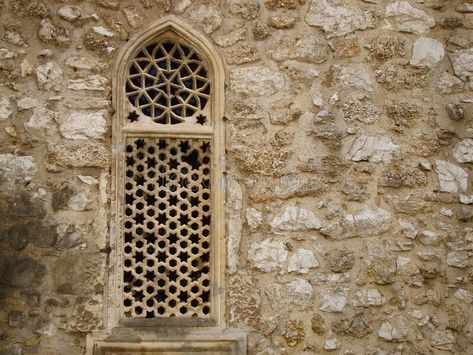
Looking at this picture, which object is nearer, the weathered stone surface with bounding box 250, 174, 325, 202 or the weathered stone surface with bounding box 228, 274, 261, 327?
the weathered stone surface with bounding box 228, 274, 261, 327

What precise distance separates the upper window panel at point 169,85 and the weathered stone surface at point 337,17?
0.92 m

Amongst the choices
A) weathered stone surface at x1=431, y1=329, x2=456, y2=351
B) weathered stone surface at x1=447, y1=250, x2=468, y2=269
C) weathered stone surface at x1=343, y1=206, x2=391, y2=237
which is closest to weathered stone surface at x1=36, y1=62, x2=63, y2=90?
weathered stone surface at x1=343, y1=206, x2=391, y2=237

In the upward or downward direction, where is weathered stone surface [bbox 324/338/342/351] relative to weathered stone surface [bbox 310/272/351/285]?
downward

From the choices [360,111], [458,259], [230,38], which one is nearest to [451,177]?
[458,259]

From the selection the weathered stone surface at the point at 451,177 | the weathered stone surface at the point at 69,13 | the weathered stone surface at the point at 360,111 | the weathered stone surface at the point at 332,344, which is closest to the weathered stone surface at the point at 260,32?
the weathered stone surface at the point at 360,111

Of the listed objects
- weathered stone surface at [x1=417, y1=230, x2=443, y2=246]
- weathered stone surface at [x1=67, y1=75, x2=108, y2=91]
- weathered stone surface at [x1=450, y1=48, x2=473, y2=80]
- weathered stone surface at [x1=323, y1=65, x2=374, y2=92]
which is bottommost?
weathered stone surface at [x1=417, y1=230, x2=443, y2=246]

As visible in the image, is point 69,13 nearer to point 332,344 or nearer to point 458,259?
point 332,344

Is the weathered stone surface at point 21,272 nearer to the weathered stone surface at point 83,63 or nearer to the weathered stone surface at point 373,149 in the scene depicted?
the weathered stone surface at point 83,63

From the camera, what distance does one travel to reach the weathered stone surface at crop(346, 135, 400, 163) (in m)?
5.41

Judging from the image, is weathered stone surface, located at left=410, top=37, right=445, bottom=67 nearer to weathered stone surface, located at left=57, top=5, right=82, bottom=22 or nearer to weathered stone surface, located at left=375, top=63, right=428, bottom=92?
weathered stone surface, located at left=375, top=63, right=428, bottom=92

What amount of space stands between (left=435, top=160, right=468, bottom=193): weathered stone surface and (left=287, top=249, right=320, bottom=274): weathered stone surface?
3.58 feet

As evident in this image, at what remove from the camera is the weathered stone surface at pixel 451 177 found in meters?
5.42

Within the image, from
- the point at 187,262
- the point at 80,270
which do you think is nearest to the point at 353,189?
the point at 187,262

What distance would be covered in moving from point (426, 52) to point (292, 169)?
1381 mm
